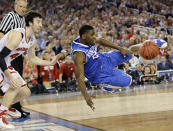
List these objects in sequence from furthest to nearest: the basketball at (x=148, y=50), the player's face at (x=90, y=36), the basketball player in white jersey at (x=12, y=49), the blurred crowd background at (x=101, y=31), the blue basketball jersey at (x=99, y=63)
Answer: the blurred crowd background at (x=101, y=31) < the basketball at (x=148, y=50) < the blue basketball jersey at (x=99, y=63) < the player's face at (x=90, y=36) < the basketball player in white jersey at (x=12, y=49)

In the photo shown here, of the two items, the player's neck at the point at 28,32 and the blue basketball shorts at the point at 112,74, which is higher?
the player's neck at the point at 28,32

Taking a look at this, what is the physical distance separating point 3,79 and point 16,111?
91 cm

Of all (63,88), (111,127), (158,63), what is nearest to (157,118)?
(111,127)

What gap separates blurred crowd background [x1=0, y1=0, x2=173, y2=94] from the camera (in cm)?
934

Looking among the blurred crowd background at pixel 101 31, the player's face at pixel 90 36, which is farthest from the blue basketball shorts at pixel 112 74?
the blurred crowd background at pixel 101 31

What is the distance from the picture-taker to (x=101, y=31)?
12.3 metres

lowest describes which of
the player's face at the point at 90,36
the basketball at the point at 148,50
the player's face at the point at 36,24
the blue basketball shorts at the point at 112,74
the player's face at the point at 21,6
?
the blue basketball shorts at the point at 112,74

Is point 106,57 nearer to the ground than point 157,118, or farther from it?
farther from it

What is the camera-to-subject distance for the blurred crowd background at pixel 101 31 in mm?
9344

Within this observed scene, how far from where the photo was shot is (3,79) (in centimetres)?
373

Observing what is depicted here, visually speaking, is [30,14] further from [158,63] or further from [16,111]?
[158,63]

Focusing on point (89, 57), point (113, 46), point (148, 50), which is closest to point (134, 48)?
point (148, 50)

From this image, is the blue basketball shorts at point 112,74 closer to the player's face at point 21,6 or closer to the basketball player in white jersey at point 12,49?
the basketball player in white jersey at point 12,49

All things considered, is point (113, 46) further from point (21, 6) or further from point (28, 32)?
point (21, 6)
